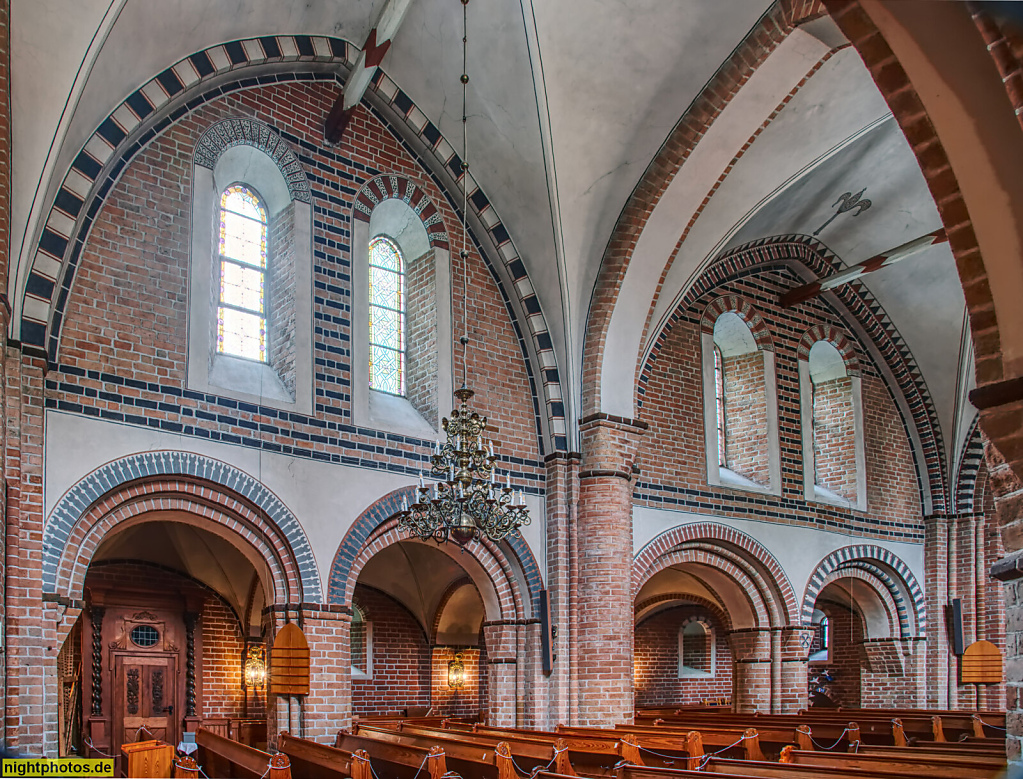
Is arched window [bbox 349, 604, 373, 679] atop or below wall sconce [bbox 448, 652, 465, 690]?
atop

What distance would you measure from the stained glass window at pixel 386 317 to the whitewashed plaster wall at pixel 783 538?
13.1ft

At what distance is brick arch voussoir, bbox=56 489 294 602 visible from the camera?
32.2ft

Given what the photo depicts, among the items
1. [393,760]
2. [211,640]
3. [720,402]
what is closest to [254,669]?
[211,640]

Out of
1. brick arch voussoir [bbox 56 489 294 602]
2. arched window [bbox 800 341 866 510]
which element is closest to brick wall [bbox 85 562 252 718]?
brick arch voussoir [bbox 56 489 294 602]

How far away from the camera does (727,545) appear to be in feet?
51.1

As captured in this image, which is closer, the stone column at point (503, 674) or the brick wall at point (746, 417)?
the stone column at point (503, 674)

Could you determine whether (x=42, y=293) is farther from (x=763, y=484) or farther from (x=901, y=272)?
(x=901, y=272)

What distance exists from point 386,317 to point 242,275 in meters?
2.01

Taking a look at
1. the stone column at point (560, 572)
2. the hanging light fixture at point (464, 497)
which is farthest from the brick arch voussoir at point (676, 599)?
the hanging light fixture at point (464, 497)

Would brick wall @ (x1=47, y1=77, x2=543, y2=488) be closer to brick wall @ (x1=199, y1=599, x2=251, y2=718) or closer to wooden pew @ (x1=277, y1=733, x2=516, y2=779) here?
wooden pew @ (x1=277, y1=733, x2=516, y2=779)

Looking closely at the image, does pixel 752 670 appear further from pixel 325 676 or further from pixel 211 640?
pixel 211 640

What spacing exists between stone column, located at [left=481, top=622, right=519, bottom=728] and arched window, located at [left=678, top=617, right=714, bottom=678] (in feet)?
28.1

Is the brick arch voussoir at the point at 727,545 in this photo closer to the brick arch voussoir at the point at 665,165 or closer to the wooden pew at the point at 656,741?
the brick arch voussoir at the point at 665,165

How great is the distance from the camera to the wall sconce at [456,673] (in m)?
17.5
